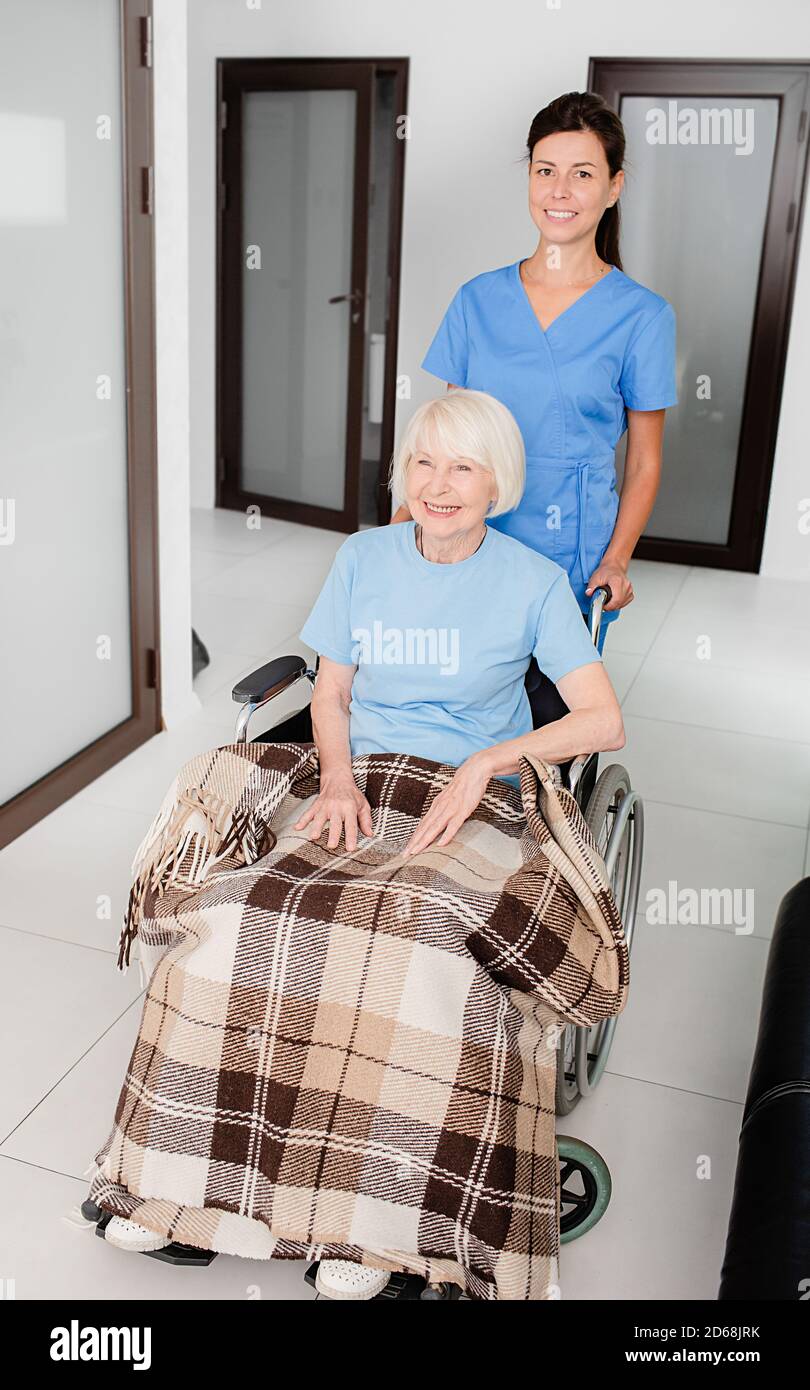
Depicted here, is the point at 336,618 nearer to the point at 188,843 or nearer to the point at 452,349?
the point at 188,843

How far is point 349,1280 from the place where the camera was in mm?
1592

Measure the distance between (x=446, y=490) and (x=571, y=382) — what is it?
42 cm

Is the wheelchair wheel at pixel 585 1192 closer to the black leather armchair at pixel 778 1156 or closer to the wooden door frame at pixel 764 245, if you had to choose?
the black leather armchair at pixel 778 1156

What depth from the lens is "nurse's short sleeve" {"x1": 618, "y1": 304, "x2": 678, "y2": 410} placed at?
2.12 m

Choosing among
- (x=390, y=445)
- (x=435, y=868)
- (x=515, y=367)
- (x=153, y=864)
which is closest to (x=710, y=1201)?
(x=435, y=868)

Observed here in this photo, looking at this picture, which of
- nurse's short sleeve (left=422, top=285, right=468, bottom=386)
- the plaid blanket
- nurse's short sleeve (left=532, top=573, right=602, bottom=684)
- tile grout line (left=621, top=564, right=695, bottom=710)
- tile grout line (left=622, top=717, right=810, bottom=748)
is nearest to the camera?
the plaid blanket

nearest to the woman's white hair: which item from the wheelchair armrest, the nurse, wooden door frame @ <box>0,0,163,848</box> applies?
the nurse

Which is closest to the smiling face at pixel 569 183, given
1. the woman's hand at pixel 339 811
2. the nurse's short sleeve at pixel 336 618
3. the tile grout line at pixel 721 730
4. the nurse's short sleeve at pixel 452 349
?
the nurse's short sleeve at pixel 452 349

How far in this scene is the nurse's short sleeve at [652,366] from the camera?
212 cm

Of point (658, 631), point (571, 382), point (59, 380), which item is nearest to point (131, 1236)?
point (571, 382)

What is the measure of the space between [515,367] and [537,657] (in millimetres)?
572

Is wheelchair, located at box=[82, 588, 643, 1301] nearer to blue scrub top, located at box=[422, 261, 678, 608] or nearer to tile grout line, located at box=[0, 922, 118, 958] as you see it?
blue scrub top, located at box=[422, 261, 678, 608]

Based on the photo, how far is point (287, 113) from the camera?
5.05m

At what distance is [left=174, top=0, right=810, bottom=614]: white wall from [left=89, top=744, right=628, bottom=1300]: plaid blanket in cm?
379
